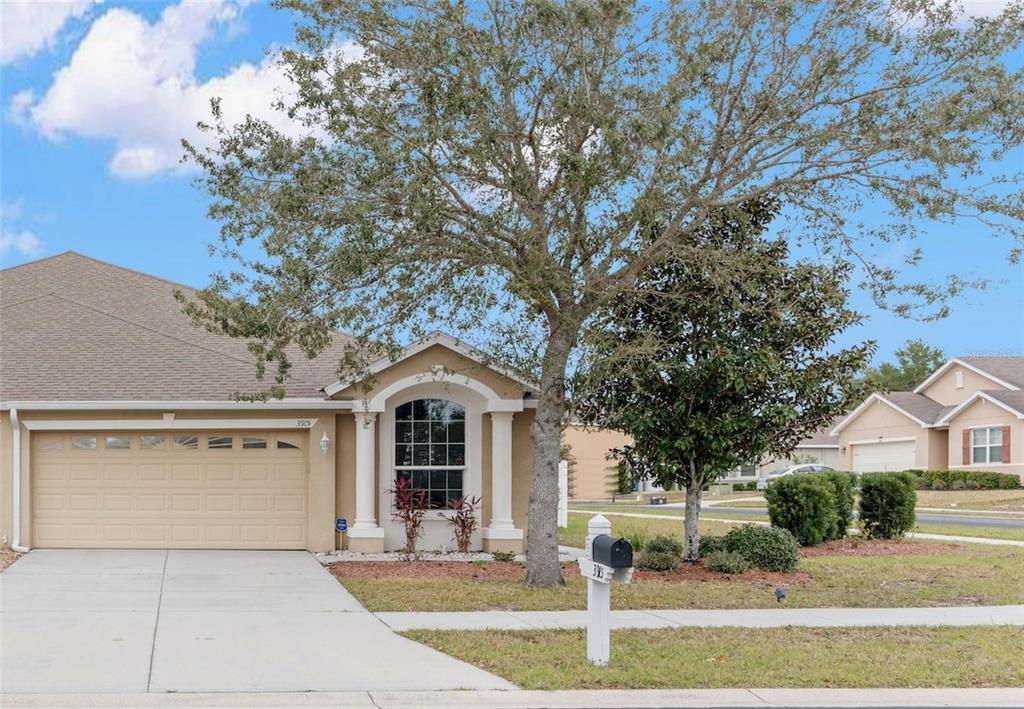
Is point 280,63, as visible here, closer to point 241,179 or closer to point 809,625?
point 241,179

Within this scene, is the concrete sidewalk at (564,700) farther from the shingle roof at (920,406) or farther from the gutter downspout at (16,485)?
the shingle roof at (920,406)

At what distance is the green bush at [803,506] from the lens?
2233cm

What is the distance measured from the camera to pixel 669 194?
50.3 feet

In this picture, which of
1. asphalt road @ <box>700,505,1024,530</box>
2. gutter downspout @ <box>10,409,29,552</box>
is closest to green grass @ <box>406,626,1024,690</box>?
gutter downspout @ <box>10,409,29,552</box>

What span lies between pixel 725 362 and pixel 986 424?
Answer: 114 feet

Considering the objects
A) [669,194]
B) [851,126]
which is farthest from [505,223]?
[851,126]

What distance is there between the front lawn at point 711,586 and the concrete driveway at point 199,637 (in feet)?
3.18

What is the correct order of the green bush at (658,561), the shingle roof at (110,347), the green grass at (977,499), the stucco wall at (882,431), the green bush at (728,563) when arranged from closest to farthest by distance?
1. the green bush at (728,563)
2. the green bush at (658,561)
3. the shingle roof at (110,347)
4. the green grass at (977,499)
5. the stucco wall at (882,431)

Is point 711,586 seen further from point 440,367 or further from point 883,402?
point 883,402

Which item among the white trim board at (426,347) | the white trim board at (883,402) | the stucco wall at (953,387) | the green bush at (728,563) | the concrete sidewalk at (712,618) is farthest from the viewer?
the white trim board at (883,402)

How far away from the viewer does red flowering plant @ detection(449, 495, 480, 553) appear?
20.7 m

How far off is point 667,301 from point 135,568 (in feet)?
30.3

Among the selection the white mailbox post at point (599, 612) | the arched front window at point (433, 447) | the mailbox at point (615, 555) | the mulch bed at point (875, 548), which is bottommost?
the mulch bed at point (875, 548)

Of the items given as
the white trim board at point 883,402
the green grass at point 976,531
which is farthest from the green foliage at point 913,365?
the green grass at point 976,531
